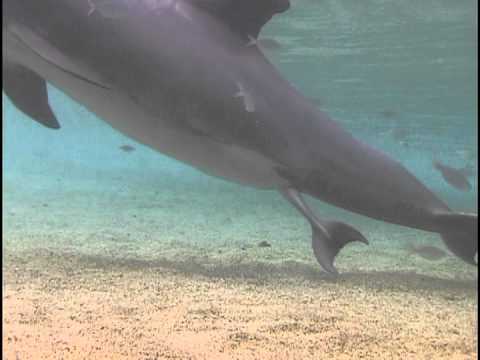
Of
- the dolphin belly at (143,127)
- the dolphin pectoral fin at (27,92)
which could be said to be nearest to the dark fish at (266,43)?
the dolphin belly at (143,127)

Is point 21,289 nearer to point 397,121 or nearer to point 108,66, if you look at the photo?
point 108,66

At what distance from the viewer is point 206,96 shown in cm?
200

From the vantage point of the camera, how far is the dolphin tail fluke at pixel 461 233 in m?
2.62

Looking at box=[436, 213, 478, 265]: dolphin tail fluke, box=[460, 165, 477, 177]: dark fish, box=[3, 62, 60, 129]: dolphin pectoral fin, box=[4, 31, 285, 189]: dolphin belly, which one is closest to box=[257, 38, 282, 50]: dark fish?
box=[4, 31, 285, 189]: dolphin belly

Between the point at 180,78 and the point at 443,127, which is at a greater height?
the point at 180,78

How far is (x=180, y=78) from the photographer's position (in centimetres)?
195

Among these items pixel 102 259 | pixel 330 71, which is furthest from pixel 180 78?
pixel 330 71

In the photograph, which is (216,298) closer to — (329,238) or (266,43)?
(266,43)

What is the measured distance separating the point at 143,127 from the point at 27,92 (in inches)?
16.8

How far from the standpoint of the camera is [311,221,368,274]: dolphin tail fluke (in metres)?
2.54

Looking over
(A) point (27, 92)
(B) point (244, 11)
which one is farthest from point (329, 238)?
(A) point (27, 92)

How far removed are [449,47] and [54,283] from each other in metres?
17.1

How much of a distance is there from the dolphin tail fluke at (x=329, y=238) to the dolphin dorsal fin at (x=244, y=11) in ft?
3.03

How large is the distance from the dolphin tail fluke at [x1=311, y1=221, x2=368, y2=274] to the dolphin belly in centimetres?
57
